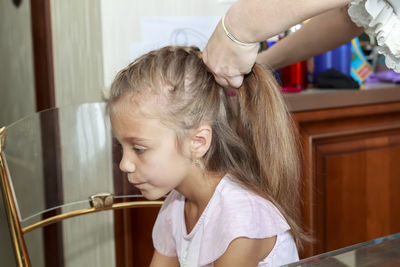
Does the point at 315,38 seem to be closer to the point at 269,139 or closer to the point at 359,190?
the point at 269,139

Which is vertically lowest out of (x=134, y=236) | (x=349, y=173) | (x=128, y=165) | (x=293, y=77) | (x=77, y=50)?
(x=134, y=236)

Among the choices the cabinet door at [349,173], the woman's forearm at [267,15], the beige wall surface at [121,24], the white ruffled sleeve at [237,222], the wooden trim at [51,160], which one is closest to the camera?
the woman's forearm at [267,15]

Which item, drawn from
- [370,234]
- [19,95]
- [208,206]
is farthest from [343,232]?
[19,95]

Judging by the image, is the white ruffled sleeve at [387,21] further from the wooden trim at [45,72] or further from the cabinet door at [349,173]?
the wooden trim at [45,72]

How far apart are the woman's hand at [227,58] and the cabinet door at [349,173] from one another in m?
0.69

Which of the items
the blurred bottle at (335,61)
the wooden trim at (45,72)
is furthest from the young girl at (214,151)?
the blurred bottle at (335,61)

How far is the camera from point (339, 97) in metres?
1.68

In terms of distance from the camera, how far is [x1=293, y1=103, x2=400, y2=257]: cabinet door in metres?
1.68

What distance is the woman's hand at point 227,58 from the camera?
2.86 feet

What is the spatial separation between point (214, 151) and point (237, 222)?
0.51 ft

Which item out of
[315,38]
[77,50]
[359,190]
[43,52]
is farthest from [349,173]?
[43,52]

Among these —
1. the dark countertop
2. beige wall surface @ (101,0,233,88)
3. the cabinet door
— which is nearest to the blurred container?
the dark countertop

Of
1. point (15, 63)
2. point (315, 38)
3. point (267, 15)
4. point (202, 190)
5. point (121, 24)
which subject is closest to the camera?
point (267, 15)

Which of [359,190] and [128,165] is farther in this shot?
[359,190]
